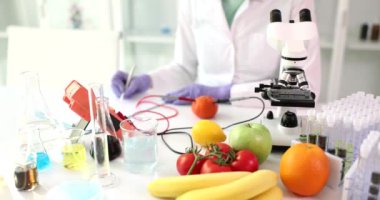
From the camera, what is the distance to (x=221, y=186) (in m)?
0.73

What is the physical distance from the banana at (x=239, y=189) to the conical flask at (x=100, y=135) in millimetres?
198

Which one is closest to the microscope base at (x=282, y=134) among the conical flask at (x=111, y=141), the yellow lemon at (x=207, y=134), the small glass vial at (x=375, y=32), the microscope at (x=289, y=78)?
the microscope at (x=289, y=78)

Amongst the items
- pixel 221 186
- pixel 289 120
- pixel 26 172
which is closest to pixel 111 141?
pixel 26 172

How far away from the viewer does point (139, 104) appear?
1.28 metres

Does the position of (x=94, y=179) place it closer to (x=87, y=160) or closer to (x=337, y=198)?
(x=87, y=160)

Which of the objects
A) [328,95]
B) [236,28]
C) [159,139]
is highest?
[236,28]

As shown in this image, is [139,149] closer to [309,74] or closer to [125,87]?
[125,87]

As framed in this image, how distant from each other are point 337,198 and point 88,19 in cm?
213

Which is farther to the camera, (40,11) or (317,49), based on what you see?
(40,11)

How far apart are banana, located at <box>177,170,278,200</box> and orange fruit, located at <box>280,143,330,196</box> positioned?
1.9 inches

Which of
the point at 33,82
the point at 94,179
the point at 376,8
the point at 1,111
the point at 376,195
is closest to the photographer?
the point at 376,195

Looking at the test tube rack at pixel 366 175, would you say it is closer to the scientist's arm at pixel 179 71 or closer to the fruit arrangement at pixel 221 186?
the fruit arrangement at pixel 221 186

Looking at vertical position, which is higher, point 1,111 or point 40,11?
point 40,11

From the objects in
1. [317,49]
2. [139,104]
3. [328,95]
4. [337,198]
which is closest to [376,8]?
[328,95]
